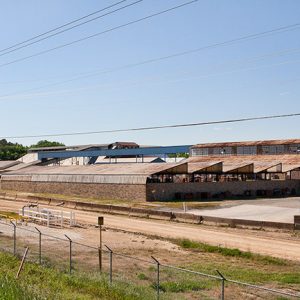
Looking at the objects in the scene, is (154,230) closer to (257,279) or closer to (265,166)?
(257,279)

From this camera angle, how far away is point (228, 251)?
30594 mm

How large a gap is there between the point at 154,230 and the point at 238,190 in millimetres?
34082

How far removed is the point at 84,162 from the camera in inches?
4621

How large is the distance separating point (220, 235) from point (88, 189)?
3817 centimetres

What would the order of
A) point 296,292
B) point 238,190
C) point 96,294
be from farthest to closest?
point 238,190 → point 296,292 → point 96,294

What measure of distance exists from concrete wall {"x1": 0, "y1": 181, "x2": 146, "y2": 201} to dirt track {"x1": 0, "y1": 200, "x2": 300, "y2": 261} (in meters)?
15.2

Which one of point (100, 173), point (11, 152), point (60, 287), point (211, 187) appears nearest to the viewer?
point (60, 287)

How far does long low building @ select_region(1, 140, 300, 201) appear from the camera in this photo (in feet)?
217

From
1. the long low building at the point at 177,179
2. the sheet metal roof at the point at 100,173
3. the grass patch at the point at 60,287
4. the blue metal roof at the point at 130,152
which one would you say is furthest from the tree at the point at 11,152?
the grass patch at the point at 60,287

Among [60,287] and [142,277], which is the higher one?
[60,287]

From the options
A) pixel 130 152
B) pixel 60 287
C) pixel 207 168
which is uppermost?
pixel 130 152

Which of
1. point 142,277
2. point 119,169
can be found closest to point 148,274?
point 142,277

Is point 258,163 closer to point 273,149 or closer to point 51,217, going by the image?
point 273,149

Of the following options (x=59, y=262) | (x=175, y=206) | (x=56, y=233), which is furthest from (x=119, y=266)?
(x=175, y=206)
